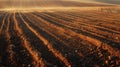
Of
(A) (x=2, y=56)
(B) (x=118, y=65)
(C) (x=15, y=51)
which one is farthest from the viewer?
(C) (x=15, y=51)

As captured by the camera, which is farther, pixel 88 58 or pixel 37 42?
pixel 37 42

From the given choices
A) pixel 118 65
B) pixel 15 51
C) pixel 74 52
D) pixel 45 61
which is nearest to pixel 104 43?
pixel 74 52

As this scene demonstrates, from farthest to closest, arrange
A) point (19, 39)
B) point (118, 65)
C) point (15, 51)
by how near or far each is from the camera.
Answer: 1. point (19, 39)
2. point (15, 51)
3. point (118, 65)

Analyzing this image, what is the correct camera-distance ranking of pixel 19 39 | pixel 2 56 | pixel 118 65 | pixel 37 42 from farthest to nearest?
1. pixel 19 39
2. pixel 37 42
3. pixel 2 56
4. pixel 118 65

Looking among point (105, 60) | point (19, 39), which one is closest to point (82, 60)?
point (105, 60)

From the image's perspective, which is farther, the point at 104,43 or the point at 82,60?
the point at 104,43

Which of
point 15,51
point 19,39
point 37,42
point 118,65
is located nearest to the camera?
point 118,65

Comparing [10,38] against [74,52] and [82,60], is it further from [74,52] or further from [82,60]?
[82,60]

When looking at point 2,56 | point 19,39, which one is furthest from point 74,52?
point 19,39

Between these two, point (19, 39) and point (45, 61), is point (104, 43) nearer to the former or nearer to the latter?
point (45, 61)
